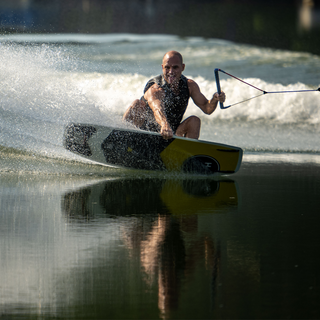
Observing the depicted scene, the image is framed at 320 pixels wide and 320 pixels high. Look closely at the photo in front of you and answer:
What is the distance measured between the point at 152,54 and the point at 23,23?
263 inches

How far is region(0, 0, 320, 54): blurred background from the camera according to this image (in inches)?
888

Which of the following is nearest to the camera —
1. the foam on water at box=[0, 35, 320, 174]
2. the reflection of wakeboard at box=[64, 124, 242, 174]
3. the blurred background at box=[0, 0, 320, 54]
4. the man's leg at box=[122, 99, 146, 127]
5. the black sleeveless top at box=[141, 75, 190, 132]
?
the reflection of wakeboard at box=[64, 124, 242, 174]

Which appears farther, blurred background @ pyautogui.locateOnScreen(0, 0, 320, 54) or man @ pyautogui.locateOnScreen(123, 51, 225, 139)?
blurred background @ pyautogui.locateOnScreen(0, 0, 320, 54)

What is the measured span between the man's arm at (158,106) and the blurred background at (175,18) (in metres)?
17.3

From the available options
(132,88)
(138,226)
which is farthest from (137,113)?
(132,88)

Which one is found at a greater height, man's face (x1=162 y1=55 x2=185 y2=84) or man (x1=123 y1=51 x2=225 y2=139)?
man's face (x1=162 y1=55 x2=185 y2=84)

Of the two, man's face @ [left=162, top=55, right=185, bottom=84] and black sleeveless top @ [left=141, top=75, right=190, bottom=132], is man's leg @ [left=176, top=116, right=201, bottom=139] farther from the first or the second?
man's face @ [left=162, top=55, right=185, bottom=84]

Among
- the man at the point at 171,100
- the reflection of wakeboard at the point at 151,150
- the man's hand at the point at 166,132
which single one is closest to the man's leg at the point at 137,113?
the man at the point at 171,100

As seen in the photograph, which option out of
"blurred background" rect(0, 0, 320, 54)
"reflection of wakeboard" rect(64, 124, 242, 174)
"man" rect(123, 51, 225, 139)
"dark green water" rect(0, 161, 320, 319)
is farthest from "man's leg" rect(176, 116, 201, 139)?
"blurred background" rect(0, 0, 320, 54)

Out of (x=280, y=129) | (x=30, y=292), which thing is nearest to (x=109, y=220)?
(x=30, y=292)

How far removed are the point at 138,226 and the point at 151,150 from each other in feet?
6.67

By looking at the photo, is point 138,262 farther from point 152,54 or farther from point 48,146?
point 152,54

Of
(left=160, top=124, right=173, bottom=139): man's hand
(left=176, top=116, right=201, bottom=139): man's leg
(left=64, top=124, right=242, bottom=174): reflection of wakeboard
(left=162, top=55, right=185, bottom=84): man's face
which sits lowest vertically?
(left=64, top=124, right=242, bottom=174): reflection of wakeboard

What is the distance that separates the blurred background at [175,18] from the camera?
2255 cm
